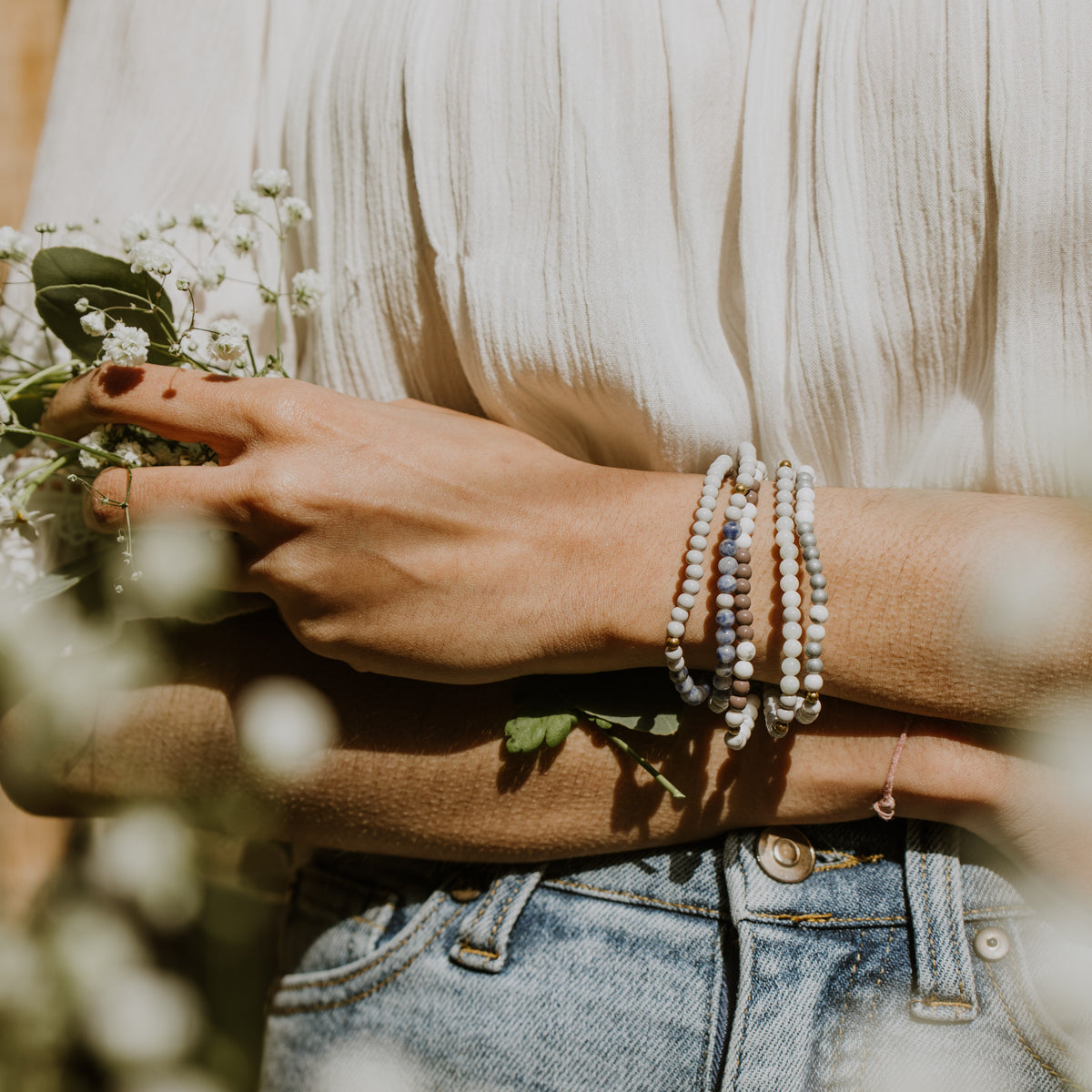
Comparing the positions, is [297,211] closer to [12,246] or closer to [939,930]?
[12,246]

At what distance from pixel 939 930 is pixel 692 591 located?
31 cm

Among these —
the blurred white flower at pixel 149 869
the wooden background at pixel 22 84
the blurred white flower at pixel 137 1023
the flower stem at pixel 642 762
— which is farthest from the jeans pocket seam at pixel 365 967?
the wooden background at pixel 22 84

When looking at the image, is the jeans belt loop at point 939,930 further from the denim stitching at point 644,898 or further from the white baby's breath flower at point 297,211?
the white baby's breath flower at point 297,211

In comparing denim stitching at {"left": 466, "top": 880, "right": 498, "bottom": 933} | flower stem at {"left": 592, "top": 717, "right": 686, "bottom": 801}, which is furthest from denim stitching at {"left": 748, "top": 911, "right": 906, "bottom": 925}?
denim stitching at {"left": 466, "top": 880, "right": 498, "bottom": 933}

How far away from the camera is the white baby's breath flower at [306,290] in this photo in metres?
0.66

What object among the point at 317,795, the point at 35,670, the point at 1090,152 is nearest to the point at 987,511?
the point at 1090,152

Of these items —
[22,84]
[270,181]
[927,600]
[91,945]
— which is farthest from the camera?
[91,945]

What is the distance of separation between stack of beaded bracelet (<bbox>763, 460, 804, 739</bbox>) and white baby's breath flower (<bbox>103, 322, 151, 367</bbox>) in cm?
48

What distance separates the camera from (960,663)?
0.53m

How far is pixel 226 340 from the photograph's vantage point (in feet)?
1.94

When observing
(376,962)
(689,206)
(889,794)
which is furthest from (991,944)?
(689,206)

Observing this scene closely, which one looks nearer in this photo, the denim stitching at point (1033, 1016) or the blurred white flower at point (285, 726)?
the denim stitching at point (1033, 1016)

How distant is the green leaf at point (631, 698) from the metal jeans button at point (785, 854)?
12 cm

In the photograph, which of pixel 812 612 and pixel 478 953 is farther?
pixel 478 953
